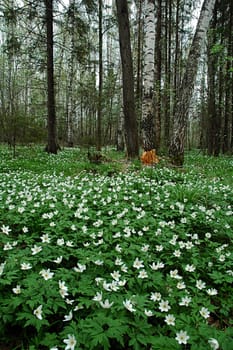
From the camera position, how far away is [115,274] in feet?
7.30

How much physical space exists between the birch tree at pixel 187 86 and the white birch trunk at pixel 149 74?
2.29 feet

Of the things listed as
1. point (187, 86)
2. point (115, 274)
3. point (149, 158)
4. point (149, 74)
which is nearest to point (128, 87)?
point (149, 74)

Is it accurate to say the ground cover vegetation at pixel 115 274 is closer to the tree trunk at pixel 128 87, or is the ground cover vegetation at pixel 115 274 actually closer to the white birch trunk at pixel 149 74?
the white birch trunk at pixel 149 74

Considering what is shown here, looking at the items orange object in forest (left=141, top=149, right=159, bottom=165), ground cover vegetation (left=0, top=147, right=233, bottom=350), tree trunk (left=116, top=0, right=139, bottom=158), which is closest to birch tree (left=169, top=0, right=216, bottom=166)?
orange object in forest (left=141, top=149, right=159, bottom=165)

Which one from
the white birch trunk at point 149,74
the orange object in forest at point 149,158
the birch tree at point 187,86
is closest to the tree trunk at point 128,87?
the white birch trunk at point 149,74

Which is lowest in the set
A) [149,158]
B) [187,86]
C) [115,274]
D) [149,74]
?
[115,274]

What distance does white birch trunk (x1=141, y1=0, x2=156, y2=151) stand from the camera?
296 inches

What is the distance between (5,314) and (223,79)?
50.8 feet

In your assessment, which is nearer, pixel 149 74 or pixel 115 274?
pixel 115 274

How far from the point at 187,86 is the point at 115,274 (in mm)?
6660

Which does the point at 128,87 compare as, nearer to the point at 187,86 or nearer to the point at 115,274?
the point at 187,86

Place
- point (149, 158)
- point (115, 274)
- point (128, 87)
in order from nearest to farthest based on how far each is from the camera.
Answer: point (115, 274) < point (149, 158) < point (128, 87)

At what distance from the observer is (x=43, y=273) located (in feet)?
6.86

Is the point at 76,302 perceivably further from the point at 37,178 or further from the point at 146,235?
the point at 37,178
